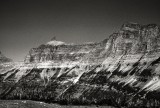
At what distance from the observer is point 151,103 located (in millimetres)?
153625

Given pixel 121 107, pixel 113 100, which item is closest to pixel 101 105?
pixel 113 100

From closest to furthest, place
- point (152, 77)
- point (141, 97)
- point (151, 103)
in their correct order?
point (151, 103) → point (141, 97) → point (152, 77)

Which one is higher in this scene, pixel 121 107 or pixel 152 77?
pixel 152 77

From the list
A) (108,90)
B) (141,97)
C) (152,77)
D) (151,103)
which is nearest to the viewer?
(151,103)

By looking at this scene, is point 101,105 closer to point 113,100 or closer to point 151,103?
point 113,100

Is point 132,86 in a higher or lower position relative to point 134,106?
higher

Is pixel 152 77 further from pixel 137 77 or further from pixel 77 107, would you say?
pixel 77 107

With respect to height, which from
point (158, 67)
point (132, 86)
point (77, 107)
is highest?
point (158, 67)

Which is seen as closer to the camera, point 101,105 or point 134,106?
point 134,106

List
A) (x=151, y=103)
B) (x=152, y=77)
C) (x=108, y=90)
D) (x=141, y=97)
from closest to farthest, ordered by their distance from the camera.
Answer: (x=151, y=103)
(x=141, y=97)
(x=152, y=77)
(x=108, y=90)

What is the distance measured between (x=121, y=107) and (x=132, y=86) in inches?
856

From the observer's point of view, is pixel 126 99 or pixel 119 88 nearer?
pixel 126 99

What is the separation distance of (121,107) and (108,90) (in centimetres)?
3181

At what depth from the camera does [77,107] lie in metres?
184
